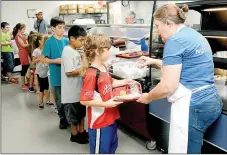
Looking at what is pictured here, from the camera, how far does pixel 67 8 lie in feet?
31.9

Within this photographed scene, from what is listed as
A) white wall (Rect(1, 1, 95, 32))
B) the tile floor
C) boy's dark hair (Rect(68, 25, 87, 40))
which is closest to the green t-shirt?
the tile floor

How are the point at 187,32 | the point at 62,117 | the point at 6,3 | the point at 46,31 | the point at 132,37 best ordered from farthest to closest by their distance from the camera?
the point at 6,3
the point at 46,31
the point at 132,37
the point at 62,117
the point at 187,32

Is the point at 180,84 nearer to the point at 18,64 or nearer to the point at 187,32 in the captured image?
the point at 187,32

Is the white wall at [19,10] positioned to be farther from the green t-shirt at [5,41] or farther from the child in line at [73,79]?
the child in line at [73,79]

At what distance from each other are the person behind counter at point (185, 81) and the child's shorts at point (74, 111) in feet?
4.38

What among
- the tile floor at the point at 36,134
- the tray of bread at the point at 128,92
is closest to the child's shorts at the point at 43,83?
the tile floor at the point at 36,134

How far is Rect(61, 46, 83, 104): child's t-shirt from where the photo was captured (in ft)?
9.07

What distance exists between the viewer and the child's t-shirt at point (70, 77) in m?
2.77

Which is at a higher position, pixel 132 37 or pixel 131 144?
pixel 132 37

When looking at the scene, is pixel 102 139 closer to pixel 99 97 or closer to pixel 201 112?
pixel 99 97

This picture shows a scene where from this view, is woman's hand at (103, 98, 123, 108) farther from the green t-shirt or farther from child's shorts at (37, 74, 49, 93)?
the green t-shirt

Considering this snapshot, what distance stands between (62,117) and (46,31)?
361cm

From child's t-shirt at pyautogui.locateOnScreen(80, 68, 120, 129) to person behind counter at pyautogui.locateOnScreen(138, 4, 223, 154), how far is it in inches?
13.9

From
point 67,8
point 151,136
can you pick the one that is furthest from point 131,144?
point 67,8
